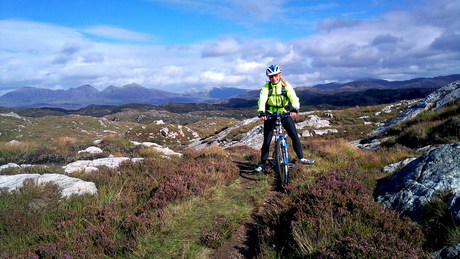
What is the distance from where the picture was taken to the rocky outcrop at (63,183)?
584 cm

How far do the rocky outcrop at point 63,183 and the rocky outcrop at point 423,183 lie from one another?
7.15 meters

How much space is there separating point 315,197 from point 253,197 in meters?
1.87

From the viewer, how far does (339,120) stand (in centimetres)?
3011

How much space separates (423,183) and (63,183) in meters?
8.81

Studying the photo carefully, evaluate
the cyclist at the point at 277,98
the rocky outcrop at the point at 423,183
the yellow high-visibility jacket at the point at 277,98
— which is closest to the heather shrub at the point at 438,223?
the rocky outcrop at the point at 423,183

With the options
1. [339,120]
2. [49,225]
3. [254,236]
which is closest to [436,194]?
[254,236]

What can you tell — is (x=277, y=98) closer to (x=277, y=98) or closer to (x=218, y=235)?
(x=277, y=98)

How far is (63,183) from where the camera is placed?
20.8 feet

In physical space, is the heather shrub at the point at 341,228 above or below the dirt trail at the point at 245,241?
above

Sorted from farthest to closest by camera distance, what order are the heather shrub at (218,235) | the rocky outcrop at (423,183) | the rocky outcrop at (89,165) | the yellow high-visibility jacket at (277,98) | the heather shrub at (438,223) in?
the rocky outcrop at (89,165) → the yellow high-visibility jacket at (277,98) → the heather shrub at (218,235) → the rocky outcrop at (423,183) → the heather shrub at (438,223)

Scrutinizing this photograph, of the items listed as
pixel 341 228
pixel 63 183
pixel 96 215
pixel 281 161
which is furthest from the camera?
pixel 281 161

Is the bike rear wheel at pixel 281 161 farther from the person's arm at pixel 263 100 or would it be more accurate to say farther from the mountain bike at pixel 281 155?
the person's arm at pixel 263 100

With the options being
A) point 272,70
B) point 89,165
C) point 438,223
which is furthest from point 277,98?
point 89,165

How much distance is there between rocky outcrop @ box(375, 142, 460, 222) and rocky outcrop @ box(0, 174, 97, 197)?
7146 mm
